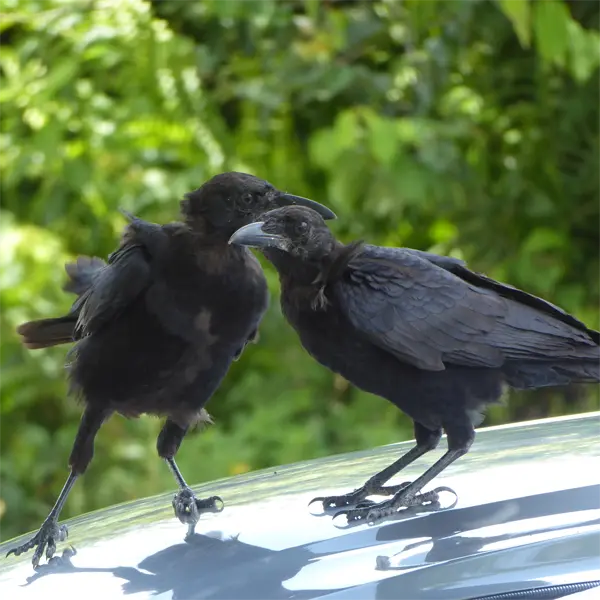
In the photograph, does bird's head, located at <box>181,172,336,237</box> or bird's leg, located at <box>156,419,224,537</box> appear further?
bird's head, located at <box>181,172,336,237</box>

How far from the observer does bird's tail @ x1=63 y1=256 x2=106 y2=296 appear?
2775 mm

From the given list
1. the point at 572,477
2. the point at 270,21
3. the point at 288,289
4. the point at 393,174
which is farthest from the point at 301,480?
the point at 270,21

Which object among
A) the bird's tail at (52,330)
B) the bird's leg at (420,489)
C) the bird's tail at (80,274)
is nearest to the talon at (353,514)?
the bird's leg at (420,489)

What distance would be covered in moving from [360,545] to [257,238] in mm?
619

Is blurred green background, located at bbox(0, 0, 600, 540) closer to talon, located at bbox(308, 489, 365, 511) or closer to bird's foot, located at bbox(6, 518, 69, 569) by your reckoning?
talon, located at bbox(308, 489, 365, 511)

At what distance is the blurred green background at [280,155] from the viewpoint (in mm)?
4555

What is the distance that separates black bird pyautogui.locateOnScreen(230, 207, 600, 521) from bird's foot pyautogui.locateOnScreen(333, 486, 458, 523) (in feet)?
0.16

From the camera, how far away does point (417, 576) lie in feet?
5.57

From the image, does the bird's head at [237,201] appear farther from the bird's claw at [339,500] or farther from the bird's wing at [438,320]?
the bird's claw at [339,500]

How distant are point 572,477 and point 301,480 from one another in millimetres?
590

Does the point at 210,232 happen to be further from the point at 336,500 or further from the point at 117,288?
the point at 336,500

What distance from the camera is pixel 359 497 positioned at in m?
2.23

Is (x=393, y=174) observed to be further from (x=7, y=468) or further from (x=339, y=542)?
(x=339, y=542)

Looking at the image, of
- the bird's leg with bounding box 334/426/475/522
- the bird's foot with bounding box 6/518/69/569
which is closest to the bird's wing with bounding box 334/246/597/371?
the bird's leg with bounding box 334/426/475/522
